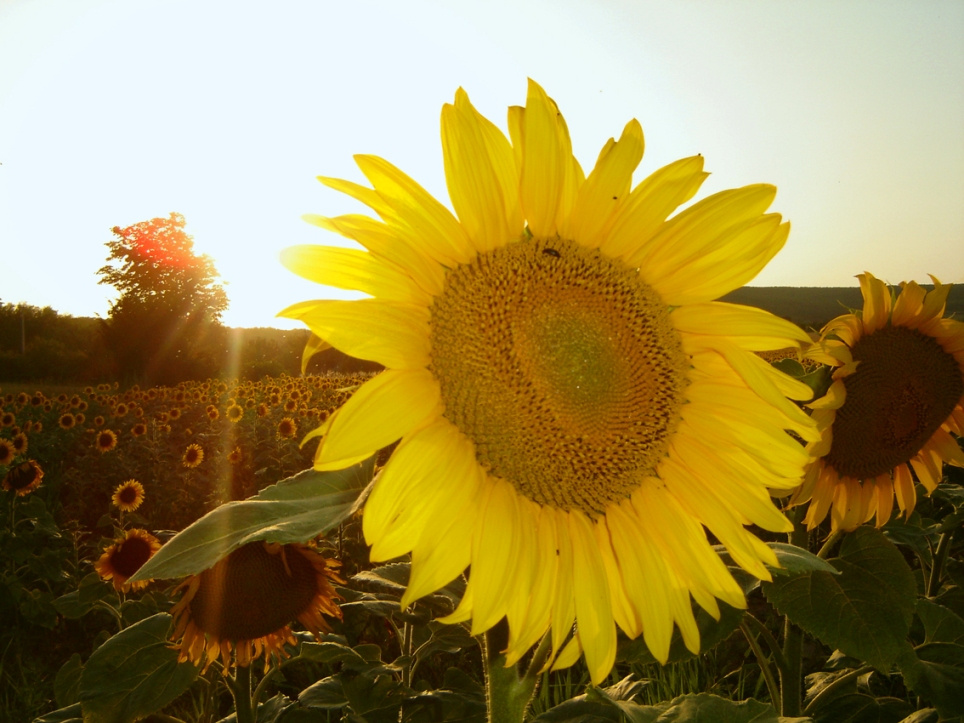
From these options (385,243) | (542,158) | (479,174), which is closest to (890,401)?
(542,158)

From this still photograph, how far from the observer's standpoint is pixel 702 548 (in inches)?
52.6

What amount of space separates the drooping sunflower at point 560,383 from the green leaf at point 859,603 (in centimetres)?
65

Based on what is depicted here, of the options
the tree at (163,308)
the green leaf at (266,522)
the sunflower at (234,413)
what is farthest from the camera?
the tree at (163,308)

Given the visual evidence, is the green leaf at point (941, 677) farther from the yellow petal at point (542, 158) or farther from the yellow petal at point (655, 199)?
the yellow petal at point (542, 158)

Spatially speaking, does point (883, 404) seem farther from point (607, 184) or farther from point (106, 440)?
point (106, 440)

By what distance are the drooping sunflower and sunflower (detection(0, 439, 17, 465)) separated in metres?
7.82

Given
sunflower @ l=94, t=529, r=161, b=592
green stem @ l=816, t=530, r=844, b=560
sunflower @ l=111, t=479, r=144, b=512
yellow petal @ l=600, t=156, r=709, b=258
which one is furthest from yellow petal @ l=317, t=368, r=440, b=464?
sunflower @ l=111, t=479, r=144, b=512

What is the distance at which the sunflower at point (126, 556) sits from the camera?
3.46m

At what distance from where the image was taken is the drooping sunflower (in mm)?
1093

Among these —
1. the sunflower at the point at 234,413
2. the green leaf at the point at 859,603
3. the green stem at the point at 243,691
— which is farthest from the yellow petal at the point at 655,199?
the sunflower at the point at 234,413

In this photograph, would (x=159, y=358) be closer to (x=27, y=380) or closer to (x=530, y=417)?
(x=27, y=380)

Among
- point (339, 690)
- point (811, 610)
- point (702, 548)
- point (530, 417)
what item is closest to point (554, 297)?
point (530, 417)

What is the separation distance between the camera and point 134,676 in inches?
79.2

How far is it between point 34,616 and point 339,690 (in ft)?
11.4
